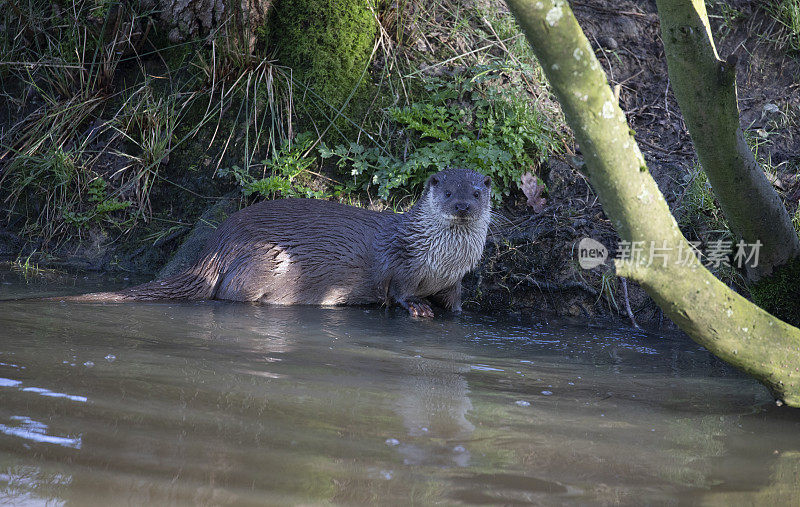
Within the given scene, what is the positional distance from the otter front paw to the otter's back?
200mm

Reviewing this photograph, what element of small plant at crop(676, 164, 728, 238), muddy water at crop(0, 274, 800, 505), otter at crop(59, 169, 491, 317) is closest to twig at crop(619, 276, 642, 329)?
small plant at crop(676, 164, 728, 238)

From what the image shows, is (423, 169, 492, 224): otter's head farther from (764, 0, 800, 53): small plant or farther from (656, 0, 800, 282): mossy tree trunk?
(764, 0, 800, 53): small plant

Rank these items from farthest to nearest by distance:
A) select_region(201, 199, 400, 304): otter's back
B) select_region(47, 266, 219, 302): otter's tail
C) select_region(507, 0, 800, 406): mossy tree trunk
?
select_region(201, 199, 400, 304): otter's back → select_region(47, 266, 219, 302): otter's tail → select_region(507, 0, 800, 406): mossy tree trunk

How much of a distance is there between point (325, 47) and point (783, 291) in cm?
325

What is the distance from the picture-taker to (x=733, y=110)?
2434 mm

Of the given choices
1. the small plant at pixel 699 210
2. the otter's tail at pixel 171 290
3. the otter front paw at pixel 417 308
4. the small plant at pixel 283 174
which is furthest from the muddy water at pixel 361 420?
the small plant at pixel 283 174

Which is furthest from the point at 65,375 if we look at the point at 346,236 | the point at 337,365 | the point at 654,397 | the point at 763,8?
the point at 763,8

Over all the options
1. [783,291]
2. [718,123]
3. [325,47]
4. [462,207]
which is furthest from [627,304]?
[325,47]

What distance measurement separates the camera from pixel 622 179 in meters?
1.83

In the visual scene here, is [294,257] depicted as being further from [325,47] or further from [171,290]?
[325,47]

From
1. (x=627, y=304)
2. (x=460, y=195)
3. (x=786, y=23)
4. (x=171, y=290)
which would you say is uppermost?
(x=786, y=23)

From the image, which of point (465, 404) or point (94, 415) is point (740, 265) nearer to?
point (465, 404)

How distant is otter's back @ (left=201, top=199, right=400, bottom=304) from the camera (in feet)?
13.6

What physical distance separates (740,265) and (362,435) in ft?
5.70
